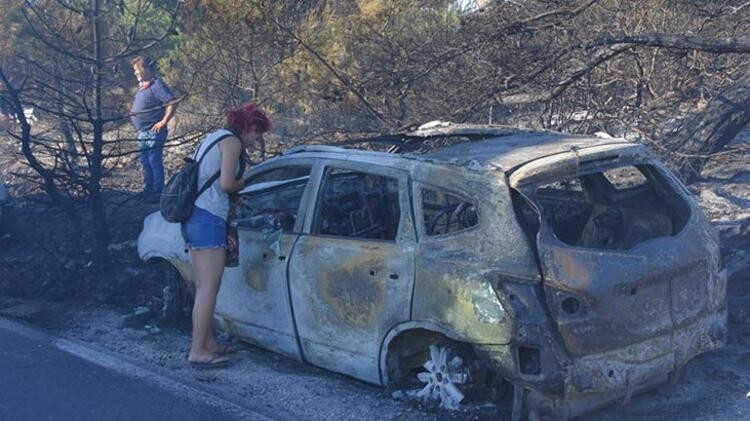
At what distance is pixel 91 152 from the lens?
9.02 m

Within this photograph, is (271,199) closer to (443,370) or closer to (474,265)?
(443,370)

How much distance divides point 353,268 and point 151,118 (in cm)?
608

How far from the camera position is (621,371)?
4.62 meters

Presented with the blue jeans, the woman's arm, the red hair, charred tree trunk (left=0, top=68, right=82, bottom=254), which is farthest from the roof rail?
the blue jeans

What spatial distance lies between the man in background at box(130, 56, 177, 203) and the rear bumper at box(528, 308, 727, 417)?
22.1ft

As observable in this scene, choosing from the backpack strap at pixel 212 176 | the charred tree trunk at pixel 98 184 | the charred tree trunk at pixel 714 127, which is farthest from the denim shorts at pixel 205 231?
the charred tree trunk at pixel 714 127

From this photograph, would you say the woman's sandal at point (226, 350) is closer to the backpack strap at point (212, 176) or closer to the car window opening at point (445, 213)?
the backpack strap at point (212, 176)

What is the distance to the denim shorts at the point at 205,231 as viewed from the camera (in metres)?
5.84

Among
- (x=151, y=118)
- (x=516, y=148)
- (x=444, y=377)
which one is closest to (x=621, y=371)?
(x=444, y=377)

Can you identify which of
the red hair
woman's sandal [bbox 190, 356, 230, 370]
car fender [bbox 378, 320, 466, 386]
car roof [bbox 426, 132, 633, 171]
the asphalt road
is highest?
the red hair

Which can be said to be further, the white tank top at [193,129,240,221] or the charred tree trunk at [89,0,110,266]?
the charred tree trunk at [89,0,110,266]

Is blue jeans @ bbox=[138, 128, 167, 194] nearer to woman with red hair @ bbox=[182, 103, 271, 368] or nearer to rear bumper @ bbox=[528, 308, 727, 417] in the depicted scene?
woman with red hair @ bbox=[182, 103, 271, 368]

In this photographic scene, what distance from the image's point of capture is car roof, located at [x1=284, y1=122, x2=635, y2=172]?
5004mm

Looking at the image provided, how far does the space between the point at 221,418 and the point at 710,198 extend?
18.8 feet
